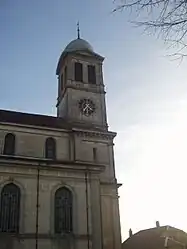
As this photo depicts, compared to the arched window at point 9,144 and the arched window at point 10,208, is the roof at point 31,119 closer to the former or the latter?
the arched window at point 9,144

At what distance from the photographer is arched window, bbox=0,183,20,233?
23.1m

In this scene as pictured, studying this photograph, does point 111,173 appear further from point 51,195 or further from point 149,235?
point 149,235

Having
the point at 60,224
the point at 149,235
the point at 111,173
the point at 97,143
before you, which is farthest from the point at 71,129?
the point at 149,235

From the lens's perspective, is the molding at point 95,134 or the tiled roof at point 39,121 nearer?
the molding at point 95,134

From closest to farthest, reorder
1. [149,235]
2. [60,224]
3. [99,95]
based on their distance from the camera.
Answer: [60,224]
[99,95]
[149,235]

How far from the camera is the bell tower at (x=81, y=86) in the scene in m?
34.3

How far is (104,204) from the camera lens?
94.3ft

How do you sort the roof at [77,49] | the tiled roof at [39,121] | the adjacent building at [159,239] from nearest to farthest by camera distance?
the tiled roof at [39,121] → the roof at [77,49] → the adjacent building at [159,239]

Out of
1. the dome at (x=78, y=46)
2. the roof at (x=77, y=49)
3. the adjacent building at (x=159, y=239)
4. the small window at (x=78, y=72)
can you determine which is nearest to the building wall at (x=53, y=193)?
the small window at (x=78, y=72)

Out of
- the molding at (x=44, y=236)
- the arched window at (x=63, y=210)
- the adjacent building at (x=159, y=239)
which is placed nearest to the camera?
the molding at (x=44, y=236)

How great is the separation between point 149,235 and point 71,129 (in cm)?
2559

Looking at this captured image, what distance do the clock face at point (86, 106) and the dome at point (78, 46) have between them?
716cm

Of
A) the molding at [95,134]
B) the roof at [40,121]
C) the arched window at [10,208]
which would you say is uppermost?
the roof at [40,121]

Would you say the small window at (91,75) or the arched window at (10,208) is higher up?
the small window at (91,75)
